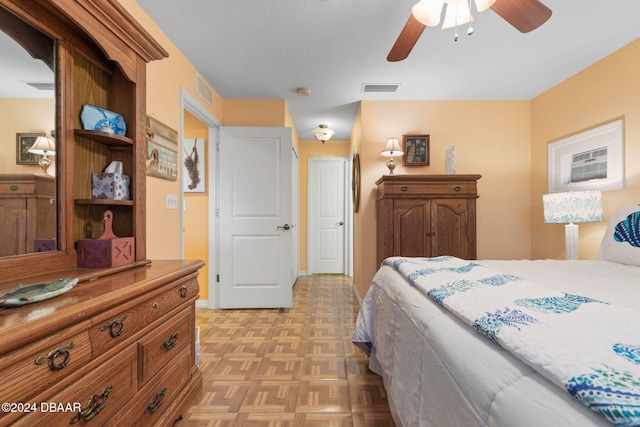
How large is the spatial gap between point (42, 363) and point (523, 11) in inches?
88.7

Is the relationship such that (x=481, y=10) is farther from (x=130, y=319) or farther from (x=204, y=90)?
(x=204, y=90)

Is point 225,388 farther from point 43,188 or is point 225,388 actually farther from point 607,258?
point 607,258

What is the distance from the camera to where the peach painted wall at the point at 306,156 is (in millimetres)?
5070

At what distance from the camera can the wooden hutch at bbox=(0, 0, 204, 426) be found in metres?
0.71

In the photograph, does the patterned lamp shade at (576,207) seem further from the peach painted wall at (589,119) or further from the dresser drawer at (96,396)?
the dresser drawer at (96,396)

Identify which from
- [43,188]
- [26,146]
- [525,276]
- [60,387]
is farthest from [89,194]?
[525,276]

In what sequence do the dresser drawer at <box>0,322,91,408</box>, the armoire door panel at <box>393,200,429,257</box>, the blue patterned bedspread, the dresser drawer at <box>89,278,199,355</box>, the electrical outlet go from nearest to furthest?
1. the blue patterned bedspread
2. the dresser drawer at <box>0,322,91,408</box>
3. the dresser drawer at <box>89,278,199,355</box>
4. the electrical outlet
5. the armoire door panel at <box>393,200,429,257</box>

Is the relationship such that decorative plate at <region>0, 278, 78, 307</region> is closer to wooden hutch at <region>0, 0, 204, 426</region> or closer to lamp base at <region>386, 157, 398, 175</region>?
wooden hutch at <region>0, 0, 204, 426</region>

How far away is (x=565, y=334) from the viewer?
621mm

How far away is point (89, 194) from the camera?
54.2 inches

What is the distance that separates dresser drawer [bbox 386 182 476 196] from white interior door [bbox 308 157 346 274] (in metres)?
2.29

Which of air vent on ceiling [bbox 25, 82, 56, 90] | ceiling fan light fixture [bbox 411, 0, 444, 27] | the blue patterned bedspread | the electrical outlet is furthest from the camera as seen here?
the electrical outlet

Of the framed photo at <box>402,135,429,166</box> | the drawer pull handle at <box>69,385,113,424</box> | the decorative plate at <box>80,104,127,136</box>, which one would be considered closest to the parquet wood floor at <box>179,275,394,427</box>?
the drawer pull handle at <box>69,385,113,424</box>

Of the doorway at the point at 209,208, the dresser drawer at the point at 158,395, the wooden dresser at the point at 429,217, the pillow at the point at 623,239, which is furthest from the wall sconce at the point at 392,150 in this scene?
the dresser drawer at the point at 158,395
